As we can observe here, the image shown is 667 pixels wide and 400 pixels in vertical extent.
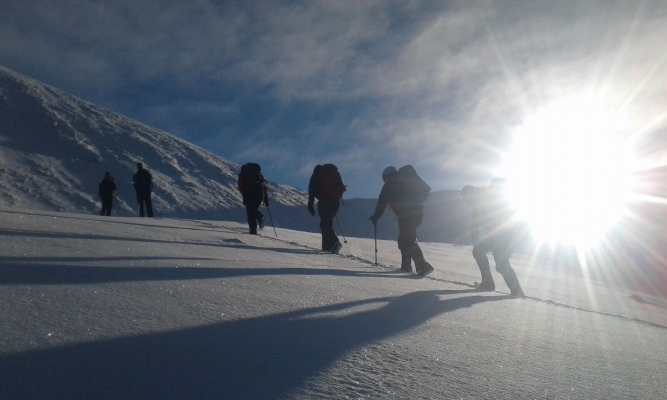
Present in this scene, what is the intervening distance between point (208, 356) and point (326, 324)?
1.99ft

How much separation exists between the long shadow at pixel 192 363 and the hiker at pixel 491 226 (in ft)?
11.2

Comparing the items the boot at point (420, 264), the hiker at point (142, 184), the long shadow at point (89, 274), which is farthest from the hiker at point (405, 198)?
the hiker at point (142, 184)

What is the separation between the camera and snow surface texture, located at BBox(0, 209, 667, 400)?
3.28 ft

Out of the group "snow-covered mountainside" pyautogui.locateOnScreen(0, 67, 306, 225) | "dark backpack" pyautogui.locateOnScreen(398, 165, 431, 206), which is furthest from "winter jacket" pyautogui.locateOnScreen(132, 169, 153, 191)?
"dark backpack" pyautogui.locateOnScreen(398, 165, 431, 206)

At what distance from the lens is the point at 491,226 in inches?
190

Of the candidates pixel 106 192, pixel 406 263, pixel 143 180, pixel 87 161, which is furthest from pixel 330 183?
pixel 87 161

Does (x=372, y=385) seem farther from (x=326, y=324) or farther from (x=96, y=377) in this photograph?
(x=96, y=377)

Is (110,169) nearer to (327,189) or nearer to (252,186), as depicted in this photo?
(252,186)

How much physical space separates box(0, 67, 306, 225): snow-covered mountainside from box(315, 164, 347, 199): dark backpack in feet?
54.8

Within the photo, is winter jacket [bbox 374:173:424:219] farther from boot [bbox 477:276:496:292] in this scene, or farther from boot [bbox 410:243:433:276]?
boot [bbox 477:276:496:292]

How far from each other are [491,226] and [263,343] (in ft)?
13.4

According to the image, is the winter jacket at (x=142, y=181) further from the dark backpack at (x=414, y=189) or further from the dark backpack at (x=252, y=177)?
the dark backpack at (x=414, y=189)

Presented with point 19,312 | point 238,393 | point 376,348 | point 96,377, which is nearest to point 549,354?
point 376,348

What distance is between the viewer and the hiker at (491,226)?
4.61 m
